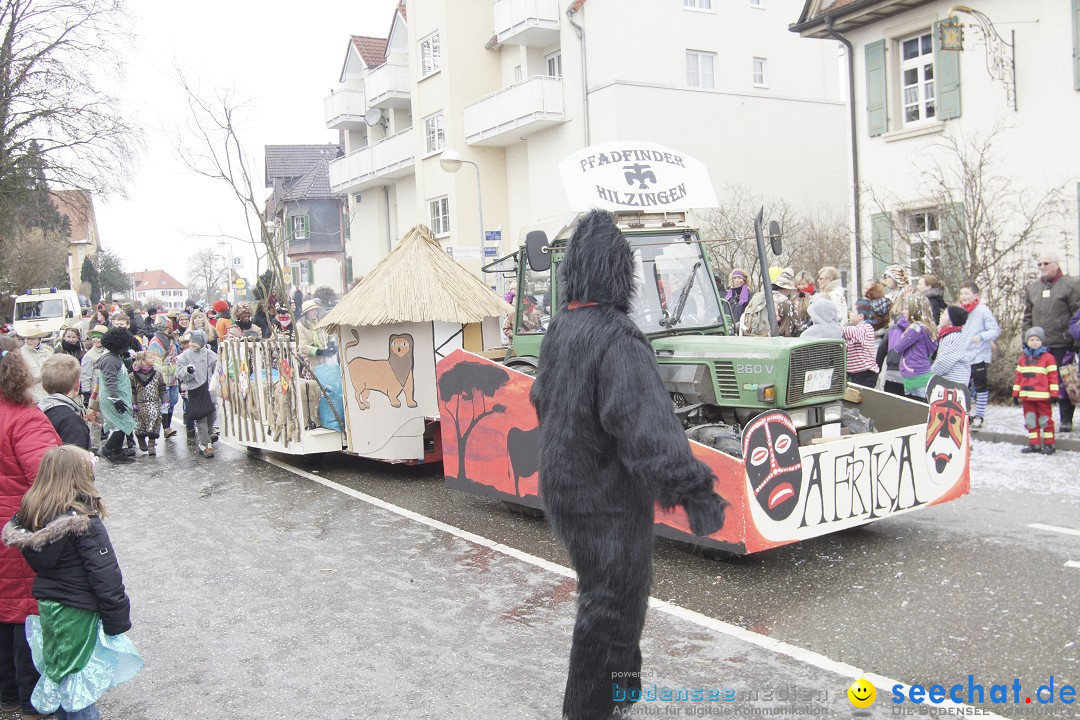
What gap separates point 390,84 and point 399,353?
26.9 metres

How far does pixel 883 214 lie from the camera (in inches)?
690

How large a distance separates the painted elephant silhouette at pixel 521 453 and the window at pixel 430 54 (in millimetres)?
25196

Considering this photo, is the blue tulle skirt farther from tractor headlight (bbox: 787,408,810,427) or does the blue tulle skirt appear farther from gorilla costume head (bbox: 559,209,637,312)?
tractor headlight (bbox: 787,408,810,427)

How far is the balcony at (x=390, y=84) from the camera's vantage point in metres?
34.8

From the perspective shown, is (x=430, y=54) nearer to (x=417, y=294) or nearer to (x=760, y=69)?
(x=760, y=69)

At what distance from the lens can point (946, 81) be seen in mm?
16516

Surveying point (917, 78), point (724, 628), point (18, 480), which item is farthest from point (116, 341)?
point (917, 78)

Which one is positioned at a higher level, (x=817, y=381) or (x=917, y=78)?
(x=917, y=78)

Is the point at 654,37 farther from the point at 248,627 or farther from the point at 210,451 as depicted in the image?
the point at 248,627

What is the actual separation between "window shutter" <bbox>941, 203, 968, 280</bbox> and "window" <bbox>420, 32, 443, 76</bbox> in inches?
784

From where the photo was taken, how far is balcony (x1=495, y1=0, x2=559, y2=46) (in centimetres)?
2559

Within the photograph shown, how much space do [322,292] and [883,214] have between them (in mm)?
21402

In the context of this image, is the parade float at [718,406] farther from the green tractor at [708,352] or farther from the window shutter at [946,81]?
the window shutter at [946,81]

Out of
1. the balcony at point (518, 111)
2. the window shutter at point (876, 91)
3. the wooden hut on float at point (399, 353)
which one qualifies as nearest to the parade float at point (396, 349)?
the wooden hut on float at point (399, 353)
